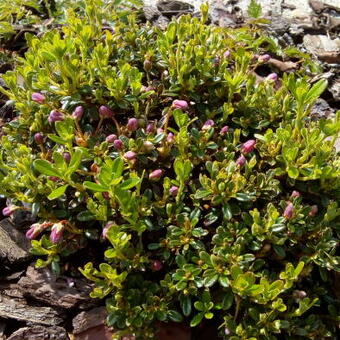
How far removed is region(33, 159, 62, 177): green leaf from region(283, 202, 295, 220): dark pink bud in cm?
111

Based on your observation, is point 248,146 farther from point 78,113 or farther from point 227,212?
point 78,113

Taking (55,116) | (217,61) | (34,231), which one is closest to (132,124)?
(55,116)

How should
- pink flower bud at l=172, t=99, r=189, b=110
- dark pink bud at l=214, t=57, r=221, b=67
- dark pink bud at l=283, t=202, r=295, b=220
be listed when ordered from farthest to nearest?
1. dark pink bud at l=214, t=57, r=221, b=67
2. pink flower bud at l=172, t=99, r=189, b=110
3. dark pink bud at l=283, t=202, r=295, b=220

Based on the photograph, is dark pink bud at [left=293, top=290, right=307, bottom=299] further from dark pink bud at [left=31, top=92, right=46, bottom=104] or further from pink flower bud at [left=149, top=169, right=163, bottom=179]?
dark pink bud at [left=31, top=92, right=46, bottom=104]

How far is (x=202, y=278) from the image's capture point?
96.3 inches

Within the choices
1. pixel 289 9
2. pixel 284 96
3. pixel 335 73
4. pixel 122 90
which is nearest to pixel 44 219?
pixel 122 90

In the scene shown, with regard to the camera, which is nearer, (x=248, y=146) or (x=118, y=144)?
(x=118, y=144)

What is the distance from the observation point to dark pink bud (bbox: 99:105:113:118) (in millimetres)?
2717

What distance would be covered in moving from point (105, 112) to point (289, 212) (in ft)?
3.60

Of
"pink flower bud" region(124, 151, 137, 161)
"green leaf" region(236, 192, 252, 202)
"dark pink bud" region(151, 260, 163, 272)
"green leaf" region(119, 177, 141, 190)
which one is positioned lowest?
"dark pink bud" region(151, 260, 163, 272)

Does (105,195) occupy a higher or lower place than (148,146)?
lower

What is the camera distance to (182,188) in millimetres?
2521

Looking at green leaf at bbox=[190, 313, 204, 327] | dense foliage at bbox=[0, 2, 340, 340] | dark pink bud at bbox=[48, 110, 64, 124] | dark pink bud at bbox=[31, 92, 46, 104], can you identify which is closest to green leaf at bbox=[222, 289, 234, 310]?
dense foliage at bbox=[0, 2, 340, 340]

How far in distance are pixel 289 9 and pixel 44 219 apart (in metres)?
3.56
